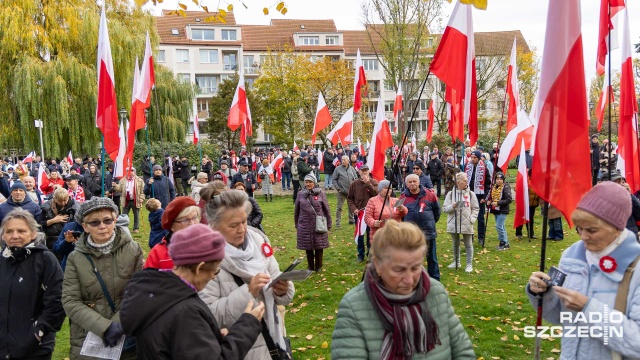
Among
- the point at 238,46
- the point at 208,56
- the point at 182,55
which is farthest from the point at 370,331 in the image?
the point at 208,56

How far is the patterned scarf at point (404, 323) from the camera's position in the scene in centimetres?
238

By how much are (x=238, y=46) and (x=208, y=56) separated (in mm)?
3982

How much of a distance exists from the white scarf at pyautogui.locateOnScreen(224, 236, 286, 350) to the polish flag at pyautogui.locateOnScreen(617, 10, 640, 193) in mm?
6474

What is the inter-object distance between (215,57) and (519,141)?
189 ft

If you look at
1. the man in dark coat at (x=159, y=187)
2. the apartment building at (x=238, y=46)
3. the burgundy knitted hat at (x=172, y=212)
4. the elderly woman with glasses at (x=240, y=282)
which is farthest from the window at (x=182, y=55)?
the elderly woman with glasses at (x=240, y=282)

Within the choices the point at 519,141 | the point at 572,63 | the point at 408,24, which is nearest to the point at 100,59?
the point at 572,63

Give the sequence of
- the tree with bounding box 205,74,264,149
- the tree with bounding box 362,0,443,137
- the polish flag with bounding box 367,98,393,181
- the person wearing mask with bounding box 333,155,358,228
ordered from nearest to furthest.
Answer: the polish flag with bounding box 367,98,393,181 → the person wearing mask with bounding box 333,155,358,228 → the tree with bounding box 362,0,443,137 → the tree with bounding box 205,74,264,149

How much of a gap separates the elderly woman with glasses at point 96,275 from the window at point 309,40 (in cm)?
6678

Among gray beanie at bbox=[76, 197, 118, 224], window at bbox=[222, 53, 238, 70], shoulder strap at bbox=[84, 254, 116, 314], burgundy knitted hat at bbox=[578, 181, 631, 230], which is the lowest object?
shoulder strap at bbox=[84, 254, 116, 314]

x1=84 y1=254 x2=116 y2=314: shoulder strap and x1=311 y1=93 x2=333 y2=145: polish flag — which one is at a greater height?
x1=311 y1=93 x2=333 y2=145: polish flag

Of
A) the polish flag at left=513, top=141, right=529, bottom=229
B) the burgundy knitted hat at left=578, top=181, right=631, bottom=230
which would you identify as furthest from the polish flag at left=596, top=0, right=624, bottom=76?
the burgundy knitted hat at left=578, top=181, right=631, bottom=230

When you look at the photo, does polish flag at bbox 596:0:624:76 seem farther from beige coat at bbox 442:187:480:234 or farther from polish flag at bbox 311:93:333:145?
polish flag at bbox 311:93:333:145

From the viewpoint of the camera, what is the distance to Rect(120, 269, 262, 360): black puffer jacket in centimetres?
234

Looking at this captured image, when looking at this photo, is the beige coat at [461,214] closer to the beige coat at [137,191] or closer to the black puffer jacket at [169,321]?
the black puffer jacket at [169,321]
